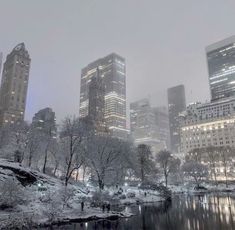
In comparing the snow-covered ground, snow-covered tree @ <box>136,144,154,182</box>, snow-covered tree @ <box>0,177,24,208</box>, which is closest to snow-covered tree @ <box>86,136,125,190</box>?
the snow-covered ground

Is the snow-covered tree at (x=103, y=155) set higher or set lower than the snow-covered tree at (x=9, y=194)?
higher

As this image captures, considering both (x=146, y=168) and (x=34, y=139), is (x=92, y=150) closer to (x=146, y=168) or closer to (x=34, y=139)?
(x=34, y=139)

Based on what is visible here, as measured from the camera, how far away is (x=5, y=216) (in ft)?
93.2

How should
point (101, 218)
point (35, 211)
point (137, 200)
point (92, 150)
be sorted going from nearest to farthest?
point (35, 211) < point (101, 218) < point (137, 200) < point (92, 150)

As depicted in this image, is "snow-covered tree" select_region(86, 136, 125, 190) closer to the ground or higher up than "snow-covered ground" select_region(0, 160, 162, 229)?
higher up

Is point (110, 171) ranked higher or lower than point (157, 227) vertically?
higher

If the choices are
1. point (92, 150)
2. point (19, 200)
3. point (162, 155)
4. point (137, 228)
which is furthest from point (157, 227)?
→ point (162, 155)

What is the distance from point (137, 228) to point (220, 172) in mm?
167907

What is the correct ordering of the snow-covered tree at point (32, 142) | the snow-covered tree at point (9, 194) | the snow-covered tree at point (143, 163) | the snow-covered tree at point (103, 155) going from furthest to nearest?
the snow-covered tree at point (143, 163)
the snow-covered tree at point (32, 142)
the snow-covered tree at point (103, 155)
the snow-covered tree at point (9, 194)

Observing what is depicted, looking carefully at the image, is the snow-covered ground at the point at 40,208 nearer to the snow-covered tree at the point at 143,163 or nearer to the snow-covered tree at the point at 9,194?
the snow-covered tree at the point at 9,194

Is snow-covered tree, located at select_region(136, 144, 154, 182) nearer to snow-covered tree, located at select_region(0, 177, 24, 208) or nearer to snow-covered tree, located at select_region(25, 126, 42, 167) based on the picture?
snow-covered tree, located at select_region(25, 126, 42, 167)

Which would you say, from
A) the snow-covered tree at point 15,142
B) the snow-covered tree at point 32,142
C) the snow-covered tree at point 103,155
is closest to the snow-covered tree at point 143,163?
the snow-covered tree at point 103,155

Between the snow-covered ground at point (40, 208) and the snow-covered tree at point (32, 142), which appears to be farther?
the snow-covered tree at point (32, 142)

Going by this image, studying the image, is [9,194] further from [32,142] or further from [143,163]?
[143,163]
